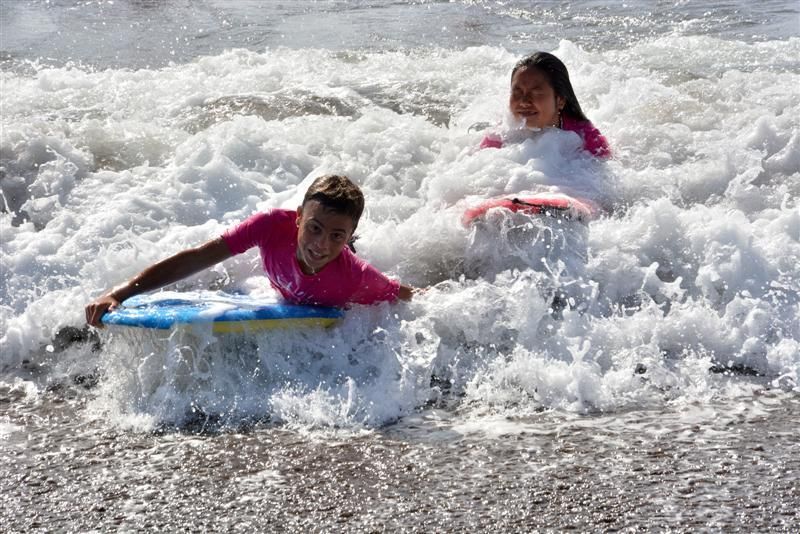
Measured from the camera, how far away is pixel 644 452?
360 cm

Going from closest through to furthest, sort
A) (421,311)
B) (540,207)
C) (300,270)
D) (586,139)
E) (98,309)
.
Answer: (98,309) → (300,270) → (421,311) → (540,207) → (586,139)

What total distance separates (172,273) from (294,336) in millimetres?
624

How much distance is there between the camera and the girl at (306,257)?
431 centimetres

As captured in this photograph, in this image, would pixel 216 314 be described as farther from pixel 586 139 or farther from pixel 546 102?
pixel 586 139

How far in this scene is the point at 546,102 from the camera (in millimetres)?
6406

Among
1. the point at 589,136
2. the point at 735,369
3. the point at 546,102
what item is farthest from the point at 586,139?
the point at 735,369

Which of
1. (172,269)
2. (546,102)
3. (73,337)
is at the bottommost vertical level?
(73,337)

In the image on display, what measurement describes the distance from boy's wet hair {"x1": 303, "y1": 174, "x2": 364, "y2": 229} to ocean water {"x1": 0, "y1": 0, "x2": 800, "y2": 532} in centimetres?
54

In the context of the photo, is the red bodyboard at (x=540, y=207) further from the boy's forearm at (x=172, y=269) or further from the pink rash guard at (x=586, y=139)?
the boy's forearm at (x=172, y=269)

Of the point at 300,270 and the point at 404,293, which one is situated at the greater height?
the point at 300,270

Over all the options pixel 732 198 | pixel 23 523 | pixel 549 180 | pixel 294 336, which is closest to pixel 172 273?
pixel 294 336

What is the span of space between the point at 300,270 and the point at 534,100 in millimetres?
2517

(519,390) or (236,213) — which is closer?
(519,390)

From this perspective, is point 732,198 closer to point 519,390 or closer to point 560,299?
point 560,299
